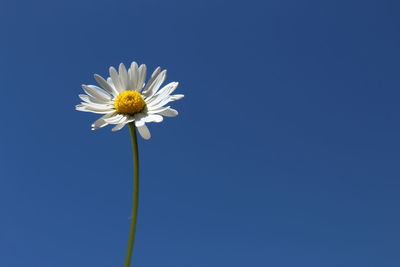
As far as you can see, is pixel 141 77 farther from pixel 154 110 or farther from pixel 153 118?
pixel 153 118

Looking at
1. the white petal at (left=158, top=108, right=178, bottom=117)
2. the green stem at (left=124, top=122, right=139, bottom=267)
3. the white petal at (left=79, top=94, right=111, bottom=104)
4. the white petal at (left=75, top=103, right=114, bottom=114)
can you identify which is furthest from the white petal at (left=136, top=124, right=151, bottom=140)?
the white petal at (left=79, top=94, right=111, bottom=104)

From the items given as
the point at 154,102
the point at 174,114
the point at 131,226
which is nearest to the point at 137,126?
the point at 174,114

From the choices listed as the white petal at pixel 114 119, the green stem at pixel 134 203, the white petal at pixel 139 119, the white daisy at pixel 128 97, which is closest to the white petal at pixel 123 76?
the white daisy at pixel 128 97

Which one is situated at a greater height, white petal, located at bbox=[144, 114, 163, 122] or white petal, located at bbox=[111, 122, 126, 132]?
white petal, located at bbox=[144, 114, 163, 122]

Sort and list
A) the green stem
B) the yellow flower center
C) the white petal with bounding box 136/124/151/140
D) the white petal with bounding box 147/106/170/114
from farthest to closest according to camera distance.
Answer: the yellow flower center < the white petal with bounding box 147/106/170/114 < the white petal with bounding box 136/124/151/140 < the green stem

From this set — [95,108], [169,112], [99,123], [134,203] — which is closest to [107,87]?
[95,108]

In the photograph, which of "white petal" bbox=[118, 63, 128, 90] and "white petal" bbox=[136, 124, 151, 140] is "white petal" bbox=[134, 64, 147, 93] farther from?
"white petal" bbox=[136, 124, 151, 140]
